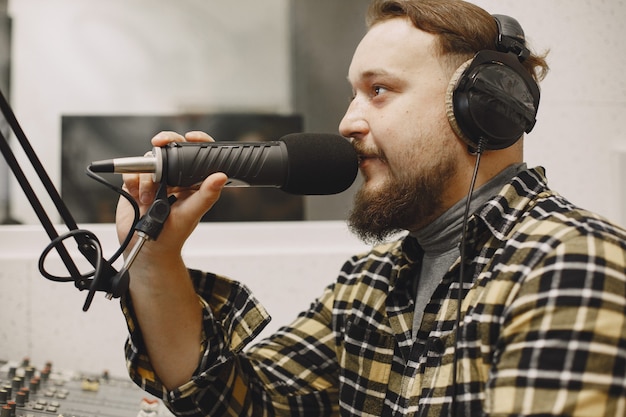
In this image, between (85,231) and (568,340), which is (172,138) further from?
(568,340)

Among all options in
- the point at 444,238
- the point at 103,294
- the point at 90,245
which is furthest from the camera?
the point at 103,294

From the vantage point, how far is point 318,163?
2.99 feet

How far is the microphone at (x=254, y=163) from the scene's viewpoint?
81 centimetres

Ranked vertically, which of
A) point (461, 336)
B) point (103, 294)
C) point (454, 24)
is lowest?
point (103, 294)

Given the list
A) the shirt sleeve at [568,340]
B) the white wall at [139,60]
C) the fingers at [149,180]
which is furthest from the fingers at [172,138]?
the white wall at [139,60]

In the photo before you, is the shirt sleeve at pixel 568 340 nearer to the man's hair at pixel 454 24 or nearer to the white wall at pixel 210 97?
the man's hair at pixel 454 24

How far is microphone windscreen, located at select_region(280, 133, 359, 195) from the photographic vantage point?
885 mm

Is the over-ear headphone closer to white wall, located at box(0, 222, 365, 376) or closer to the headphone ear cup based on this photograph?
the headphone ear cup

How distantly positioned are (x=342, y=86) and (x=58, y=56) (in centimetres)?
87

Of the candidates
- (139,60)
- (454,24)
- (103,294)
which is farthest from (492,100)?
(139,60)

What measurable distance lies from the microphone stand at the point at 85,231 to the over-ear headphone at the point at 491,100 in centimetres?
47

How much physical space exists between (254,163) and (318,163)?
0.35 feet

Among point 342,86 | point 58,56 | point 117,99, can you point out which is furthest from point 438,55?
point 58,56

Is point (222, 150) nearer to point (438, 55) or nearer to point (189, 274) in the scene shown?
point (189, 274)
